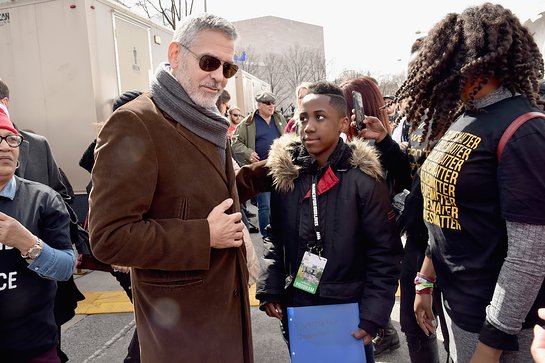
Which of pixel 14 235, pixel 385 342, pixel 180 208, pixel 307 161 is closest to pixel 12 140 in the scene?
pixel 14 235

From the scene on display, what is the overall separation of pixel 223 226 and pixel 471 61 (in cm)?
116

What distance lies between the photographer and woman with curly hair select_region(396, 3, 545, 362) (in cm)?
143

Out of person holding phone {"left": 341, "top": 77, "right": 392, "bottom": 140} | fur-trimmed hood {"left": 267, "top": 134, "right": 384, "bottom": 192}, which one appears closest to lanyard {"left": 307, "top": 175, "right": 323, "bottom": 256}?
fur-trimmed hood {"left": 267, "top": 134, "right": 384, "bottom": 192}

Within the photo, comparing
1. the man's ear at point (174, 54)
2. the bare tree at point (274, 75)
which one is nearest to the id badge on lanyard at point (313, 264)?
the man's ear at point (174, 54)

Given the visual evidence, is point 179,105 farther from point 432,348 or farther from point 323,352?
point 432,348

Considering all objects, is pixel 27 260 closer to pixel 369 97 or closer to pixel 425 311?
pixel 425 311

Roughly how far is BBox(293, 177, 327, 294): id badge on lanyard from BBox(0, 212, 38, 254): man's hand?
1.31 metres

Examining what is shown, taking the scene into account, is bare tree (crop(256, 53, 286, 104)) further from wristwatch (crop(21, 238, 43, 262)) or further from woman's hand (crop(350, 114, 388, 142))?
wristwatch (crop(21, 238, 43, 262))

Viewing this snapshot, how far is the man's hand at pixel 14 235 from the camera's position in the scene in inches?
76.7

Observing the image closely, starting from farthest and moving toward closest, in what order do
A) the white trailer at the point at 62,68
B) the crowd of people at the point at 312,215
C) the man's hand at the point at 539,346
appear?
the white trailer at the point at 62,68
the crowd of people at the point at 312,215
the man's hand at the point at 539,346

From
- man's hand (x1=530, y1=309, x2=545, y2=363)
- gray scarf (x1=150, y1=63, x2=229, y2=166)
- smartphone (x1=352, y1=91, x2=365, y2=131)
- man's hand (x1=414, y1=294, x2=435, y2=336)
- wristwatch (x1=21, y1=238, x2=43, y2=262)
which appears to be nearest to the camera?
man's hand (x1=530, y1=309, x2=545, y2=363)

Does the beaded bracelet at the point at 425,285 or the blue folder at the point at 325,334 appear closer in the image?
the blue folder at the point at 325,334

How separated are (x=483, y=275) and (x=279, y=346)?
7.50 feet

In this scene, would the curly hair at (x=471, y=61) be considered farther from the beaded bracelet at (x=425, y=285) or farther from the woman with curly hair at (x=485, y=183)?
the beaded bracelet at (x=425, y=285)
